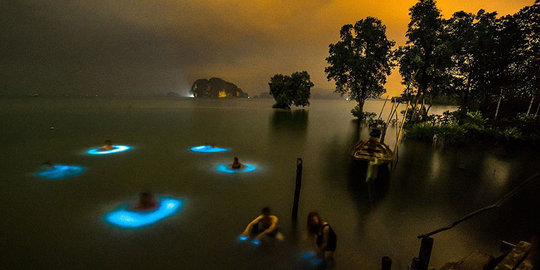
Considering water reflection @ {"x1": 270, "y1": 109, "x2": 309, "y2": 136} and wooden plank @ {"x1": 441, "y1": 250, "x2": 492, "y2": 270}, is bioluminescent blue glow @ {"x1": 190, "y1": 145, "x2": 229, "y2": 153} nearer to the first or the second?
water reflection @ {"x1": 270, "y1": 109, "x2": 309, "y2": 136}

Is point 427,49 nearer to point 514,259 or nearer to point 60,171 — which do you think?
point 514,259

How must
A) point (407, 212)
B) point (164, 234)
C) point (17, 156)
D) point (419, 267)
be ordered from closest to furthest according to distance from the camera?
point (419, 267) → point (164, 234) → point (407, 212) → point (17, 156)

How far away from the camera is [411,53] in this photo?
2806 cm

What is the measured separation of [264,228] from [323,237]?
2.46 m

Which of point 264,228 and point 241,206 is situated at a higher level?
point 264,228

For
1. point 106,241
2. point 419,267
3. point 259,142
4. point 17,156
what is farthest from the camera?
point 259,142

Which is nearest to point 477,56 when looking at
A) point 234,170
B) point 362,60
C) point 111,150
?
point 362,60

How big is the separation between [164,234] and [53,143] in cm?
2411

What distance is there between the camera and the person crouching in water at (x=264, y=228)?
28.0 ft

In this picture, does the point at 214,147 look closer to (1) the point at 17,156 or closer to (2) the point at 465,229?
(1) the point at 17,156

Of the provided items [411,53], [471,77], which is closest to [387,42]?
[411,53]

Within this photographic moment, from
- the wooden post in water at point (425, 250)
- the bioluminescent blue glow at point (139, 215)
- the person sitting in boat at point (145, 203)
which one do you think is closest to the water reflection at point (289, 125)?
the bioluminescent blue glow at point (139, 215)

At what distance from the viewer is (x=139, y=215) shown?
10.4 m

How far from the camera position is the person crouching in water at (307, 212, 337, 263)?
281 inches
